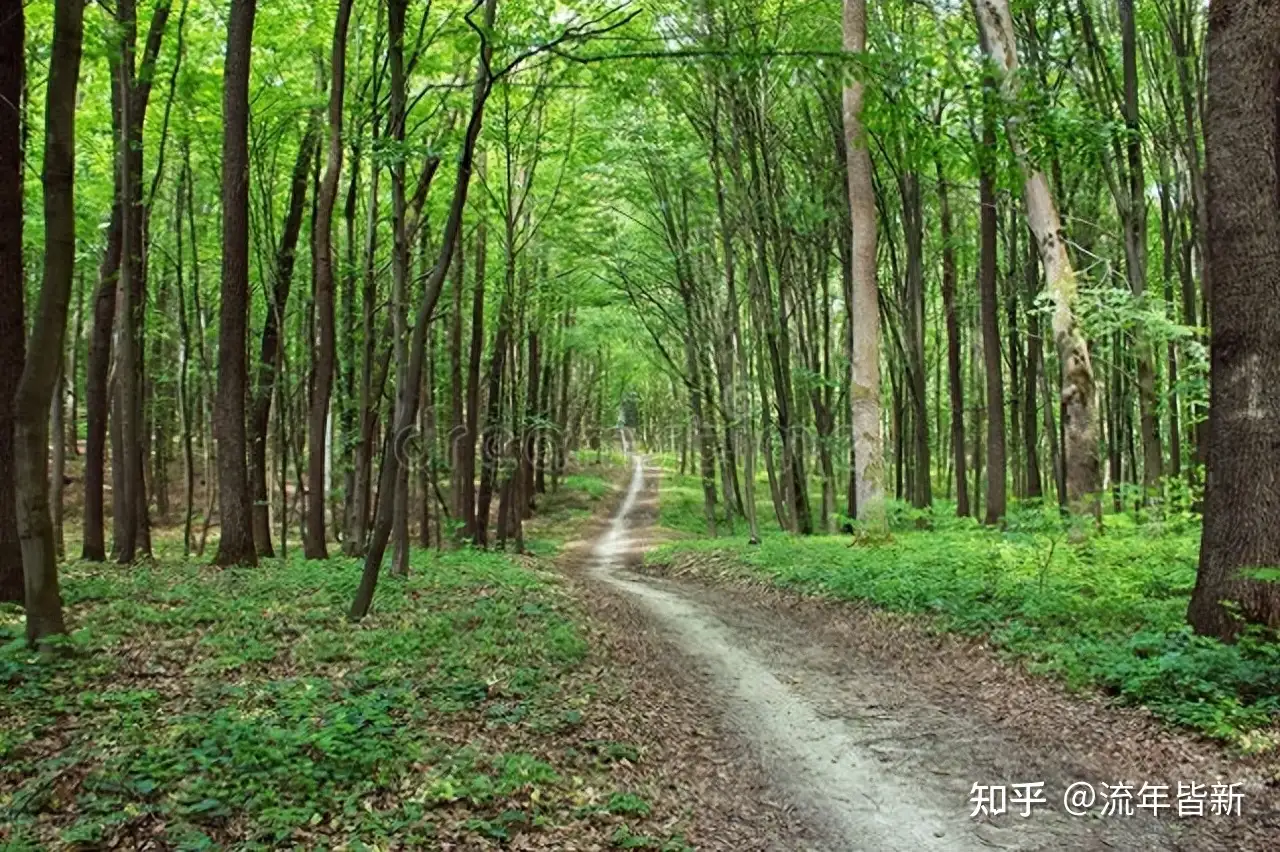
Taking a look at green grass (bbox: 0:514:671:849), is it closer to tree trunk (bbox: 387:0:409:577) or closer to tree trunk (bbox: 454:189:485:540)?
tree trunk (bbox: 387:0:409:577)

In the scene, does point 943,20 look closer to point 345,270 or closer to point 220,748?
point 345,270

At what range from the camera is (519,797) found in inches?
192

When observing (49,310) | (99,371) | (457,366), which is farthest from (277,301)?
(49,310)

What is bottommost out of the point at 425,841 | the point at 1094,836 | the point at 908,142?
the point at 1094,836

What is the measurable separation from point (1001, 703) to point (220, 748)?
19.4ft

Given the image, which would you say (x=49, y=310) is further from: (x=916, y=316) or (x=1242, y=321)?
(x=916, y=316)

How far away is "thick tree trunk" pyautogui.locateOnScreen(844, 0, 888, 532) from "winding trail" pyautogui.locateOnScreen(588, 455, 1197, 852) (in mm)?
4293

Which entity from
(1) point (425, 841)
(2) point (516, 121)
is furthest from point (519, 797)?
(2) point (516, 121)

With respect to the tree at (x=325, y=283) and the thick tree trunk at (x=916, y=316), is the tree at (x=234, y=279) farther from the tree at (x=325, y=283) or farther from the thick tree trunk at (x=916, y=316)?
the thick tree trunk at (x=916, y=316)

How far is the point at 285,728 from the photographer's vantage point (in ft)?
16.9

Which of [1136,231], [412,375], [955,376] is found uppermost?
[1136,231]

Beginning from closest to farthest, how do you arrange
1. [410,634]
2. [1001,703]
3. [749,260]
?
1. [1001,703]
2. [410,634]
3. [749,260]

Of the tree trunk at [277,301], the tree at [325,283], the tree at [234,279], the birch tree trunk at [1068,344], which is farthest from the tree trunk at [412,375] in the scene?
the tree trunk at [277,301]

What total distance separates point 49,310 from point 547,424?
13.9m
